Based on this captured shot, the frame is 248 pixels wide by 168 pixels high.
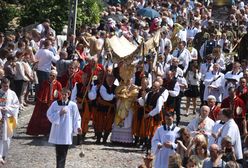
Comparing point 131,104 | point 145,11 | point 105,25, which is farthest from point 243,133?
point 145,11

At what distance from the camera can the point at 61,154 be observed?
18.7m

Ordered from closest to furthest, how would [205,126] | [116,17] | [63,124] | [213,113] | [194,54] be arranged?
1. [205,126]
2. [63,124]
3. [213,113]
4. [194,54]
5. [116,17]

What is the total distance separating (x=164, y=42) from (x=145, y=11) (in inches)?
308

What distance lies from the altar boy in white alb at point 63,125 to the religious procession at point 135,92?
0.02m

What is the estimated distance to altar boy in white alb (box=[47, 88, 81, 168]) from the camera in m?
18.6

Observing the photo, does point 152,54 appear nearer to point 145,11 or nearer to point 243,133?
point 243,133

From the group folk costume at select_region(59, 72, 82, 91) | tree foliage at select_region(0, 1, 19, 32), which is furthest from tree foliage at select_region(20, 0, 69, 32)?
folk costume at select_region(59, 72, 82, 91)

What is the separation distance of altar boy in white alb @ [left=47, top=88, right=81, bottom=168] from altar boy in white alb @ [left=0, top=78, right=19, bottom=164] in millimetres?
939

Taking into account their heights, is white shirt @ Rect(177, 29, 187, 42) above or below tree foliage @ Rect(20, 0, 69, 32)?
below

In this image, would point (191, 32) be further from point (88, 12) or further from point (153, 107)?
point (153, 107)

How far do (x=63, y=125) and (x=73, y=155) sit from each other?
1.86 meters

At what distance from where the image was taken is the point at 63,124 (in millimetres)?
18750

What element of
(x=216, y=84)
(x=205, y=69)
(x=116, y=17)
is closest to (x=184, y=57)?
(x=205, y=69)

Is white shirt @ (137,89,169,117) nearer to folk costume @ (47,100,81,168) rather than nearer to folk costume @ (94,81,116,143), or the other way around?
folk costume @ (94,81,116,143)
